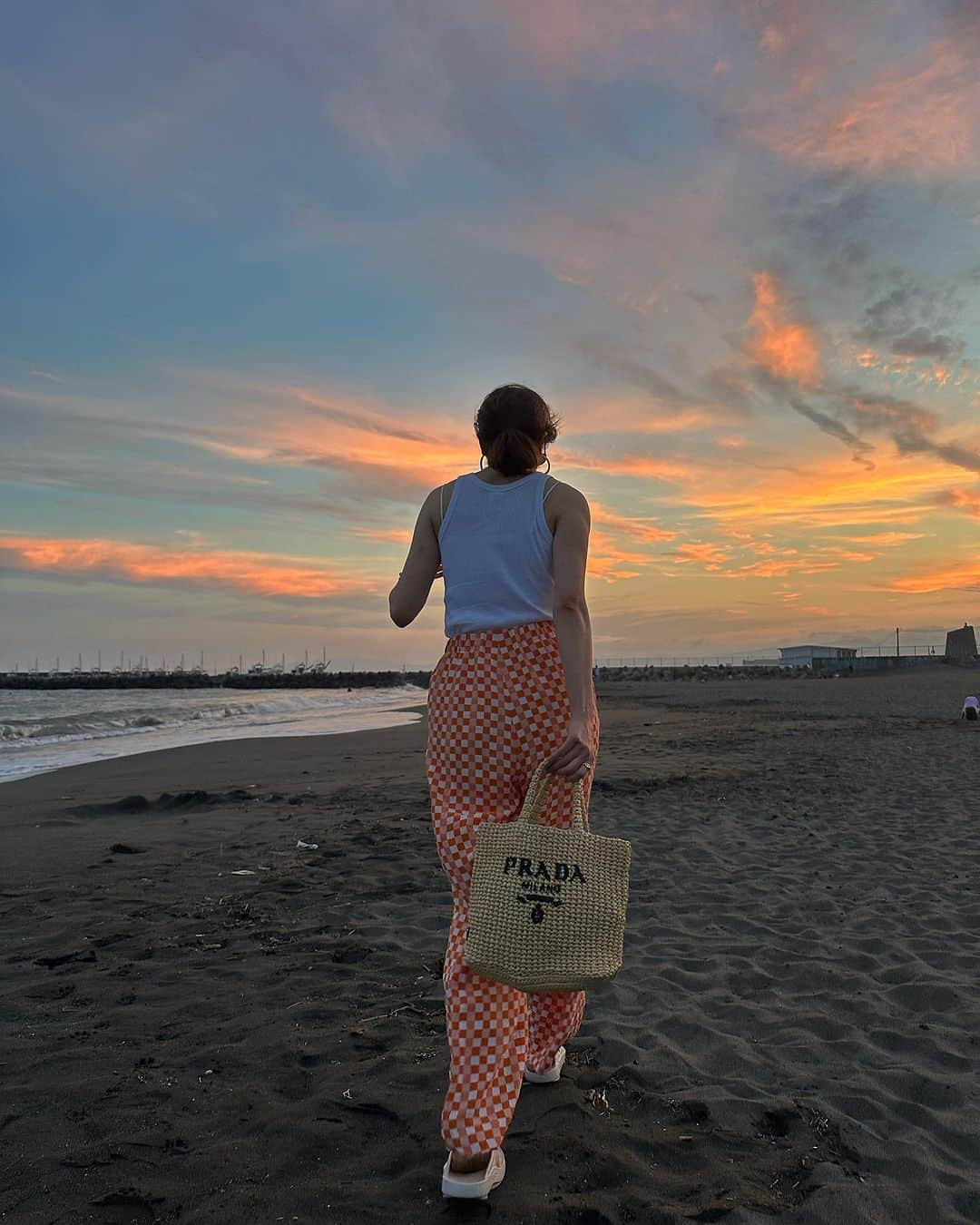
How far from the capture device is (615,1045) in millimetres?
3396

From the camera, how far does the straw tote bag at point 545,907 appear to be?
86.3 inches

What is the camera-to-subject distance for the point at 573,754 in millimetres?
2393

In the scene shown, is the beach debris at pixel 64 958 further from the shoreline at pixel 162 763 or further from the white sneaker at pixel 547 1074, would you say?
the shoreline at pixel 162 763

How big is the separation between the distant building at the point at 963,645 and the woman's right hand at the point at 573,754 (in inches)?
2826

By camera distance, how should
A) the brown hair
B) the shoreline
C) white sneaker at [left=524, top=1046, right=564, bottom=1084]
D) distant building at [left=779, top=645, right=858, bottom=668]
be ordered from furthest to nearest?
distant building at [left=779, top=645, right=858, bottom=668]
the shoreline
white sneaker at [left=524, top=1046, right=564, bottom=1084]
the brown hair

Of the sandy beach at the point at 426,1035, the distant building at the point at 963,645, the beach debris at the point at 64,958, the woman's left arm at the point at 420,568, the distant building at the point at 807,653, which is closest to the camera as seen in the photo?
the sandy beach at the point at 426,1035

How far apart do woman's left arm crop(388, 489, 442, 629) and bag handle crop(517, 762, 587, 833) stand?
2.22 feet

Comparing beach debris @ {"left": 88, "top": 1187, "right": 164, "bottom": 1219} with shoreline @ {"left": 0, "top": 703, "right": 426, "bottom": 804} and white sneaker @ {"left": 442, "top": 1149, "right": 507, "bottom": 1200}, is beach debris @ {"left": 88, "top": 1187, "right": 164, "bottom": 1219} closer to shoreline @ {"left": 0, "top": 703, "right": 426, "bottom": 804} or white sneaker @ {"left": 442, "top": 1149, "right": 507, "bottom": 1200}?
white sneaker @ {"left": 442, "top": 1149, "right": 507, "bottom": 1200}

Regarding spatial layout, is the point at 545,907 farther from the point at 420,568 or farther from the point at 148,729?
the point at 148,729

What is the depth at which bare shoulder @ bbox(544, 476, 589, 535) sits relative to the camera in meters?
2.51

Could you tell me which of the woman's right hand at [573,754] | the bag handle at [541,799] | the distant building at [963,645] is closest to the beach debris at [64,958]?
the bag handle at [541,799]

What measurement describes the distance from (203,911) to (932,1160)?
395cm

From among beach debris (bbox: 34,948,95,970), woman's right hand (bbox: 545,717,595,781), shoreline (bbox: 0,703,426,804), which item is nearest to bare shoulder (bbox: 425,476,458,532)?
woman's right hand (bbox: 545,717,595,781)

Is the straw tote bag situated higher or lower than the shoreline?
higher
